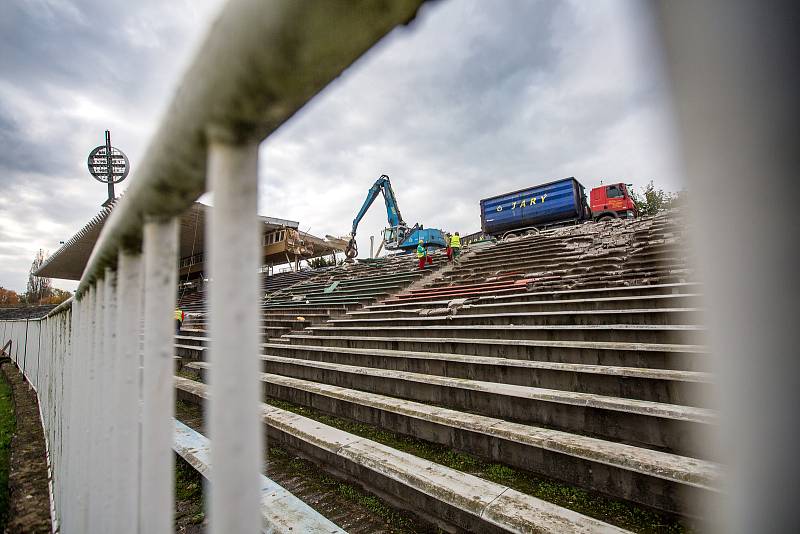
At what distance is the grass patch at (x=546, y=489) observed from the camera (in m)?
1.82

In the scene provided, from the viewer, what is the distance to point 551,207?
54.0 ft

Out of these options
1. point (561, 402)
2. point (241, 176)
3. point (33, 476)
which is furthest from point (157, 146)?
point (33, 476)

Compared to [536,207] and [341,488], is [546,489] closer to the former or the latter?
[341,488]

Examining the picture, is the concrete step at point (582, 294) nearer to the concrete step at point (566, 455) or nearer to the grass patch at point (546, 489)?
the concrete step at point (566, 455)

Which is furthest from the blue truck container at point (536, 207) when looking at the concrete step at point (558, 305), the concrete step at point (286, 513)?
the concrete step at point (286, 513)

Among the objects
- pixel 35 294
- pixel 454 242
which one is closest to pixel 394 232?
pixel 454 242

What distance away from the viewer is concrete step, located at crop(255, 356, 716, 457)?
7.18ft

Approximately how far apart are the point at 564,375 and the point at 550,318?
1.81 metres

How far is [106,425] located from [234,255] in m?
0.82

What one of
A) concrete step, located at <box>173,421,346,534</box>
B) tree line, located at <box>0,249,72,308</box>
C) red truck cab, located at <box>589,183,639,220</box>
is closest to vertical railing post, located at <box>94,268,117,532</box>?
concrete step, located at <box>173,421,346,534</box>

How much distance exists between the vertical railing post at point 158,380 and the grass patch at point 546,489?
1.91m

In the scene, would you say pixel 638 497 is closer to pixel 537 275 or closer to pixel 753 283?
pixel 753 283

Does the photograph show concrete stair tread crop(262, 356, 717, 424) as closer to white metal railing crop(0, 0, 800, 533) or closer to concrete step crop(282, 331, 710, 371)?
concrete step crop(282, 331, 710, 371)

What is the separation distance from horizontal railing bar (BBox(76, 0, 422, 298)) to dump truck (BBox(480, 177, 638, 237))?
1698 cm
